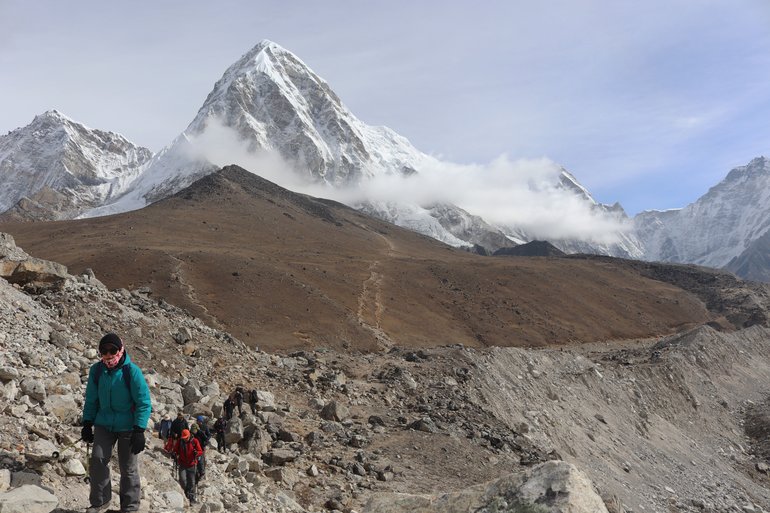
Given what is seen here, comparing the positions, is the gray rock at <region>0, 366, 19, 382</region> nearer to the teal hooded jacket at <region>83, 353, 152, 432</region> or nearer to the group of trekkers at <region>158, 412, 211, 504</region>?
the group of trekkers at <region>158, 412, 211, 504</region>

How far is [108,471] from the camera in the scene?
7.25m

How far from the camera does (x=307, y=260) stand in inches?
2805

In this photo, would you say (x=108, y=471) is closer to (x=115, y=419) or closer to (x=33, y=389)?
(x=115, y=419)

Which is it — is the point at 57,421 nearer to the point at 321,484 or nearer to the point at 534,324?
the point at 321,484

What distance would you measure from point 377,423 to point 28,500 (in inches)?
498

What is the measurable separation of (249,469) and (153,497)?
4458 mm

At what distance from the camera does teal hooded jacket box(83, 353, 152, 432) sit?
711cm

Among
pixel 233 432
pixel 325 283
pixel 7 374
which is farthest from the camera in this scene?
pixel 325 283

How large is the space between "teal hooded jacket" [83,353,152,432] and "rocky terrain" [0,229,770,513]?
1005 mm

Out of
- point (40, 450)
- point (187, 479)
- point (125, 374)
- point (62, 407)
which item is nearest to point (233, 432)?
point (187, 479)

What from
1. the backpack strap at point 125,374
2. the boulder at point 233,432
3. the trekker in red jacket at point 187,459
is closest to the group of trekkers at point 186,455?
the trekker in red jacket at point 187,459

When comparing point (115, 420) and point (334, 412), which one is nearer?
point (115, 420)

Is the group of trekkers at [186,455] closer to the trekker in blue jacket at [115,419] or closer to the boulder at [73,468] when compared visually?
the boulder at [73,468]

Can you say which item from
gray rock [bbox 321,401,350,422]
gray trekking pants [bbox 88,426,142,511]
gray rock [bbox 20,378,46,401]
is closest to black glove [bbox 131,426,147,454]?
gray trekking pants [bbox 88,426,142,511]
